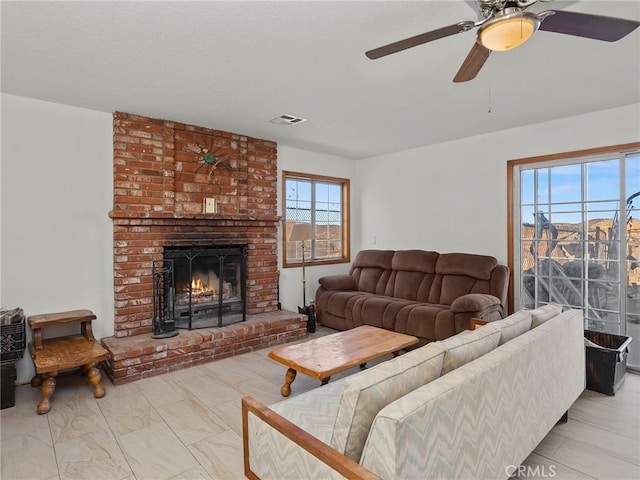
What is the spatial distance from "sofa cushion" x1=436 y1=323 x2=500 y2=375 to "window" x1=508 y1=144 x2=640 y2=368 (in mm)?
2463

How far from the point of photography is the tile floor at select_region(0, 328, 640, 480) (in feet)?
Answer: 6.72

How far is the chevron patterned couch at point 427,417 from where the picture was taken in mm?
1230

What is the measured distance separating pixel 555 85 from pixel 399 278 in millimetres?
2764

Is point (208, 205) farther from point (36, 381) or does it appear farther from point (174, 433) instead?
point (174, 433)

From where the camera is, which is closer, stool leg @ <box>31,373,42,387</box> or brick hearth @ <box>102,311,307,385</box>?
stool leg @ <box>31,373,42,387</box>

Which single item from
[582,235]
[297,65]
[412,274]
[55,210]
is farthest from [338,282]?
[55,210]

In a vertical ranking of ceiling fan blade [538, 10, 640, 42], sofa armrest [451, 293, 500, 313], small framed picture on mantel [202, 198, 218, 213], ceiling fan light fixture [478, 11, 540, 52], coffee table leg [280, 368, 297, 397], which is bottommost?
coffee table leg [280, 368, 297, 397]

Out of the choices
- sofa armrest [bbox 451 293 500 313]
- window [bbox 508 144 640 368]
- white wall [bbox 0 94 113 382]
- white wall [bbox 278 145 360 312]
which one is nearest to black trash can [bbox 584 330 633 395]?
window [bbox 508 144 640 368]

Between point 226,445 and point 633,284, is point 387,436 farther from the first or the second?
point 633,284

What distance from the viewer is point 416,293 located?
15.4 ft

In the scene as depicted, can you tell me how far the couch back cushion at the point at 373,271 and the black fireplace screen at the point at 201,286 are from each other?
70.2 inches

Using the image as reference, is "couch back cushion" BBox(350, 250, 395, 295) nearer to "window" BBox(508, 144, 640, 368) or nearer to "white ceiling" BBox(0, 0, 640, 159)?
"window" BBox(508, 144, 640, 368)

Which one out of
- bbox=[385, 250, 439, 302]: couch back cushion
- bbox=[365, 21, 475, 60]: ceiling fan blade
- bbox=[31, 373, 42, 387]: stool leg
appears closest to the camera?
bbox=[365, 21, 475, 60]: ceiling fan blade

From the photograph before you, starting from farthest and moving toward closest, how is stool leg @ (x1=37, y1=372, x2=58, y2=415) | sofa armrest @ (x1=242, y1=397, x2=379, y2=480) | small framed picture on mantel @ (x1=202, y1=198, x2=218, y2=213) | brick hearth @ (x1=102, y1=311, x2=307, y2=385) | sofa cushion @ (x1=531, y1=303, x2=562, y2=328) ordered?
small framed picture on mantel @ (x1=202, y1=198, x2=218, y2=213) < brick hearth @ (x1=102, y1=311, x2=307, y2=385) < stool leg @ (x1=37, y1=372, x2=58, y2=415) < sofa cushion @ (x1=531, y1=303, x2=562, y2=328) < sofa armrest @ (x1=242, y1=397, x2=379, y2=480)
